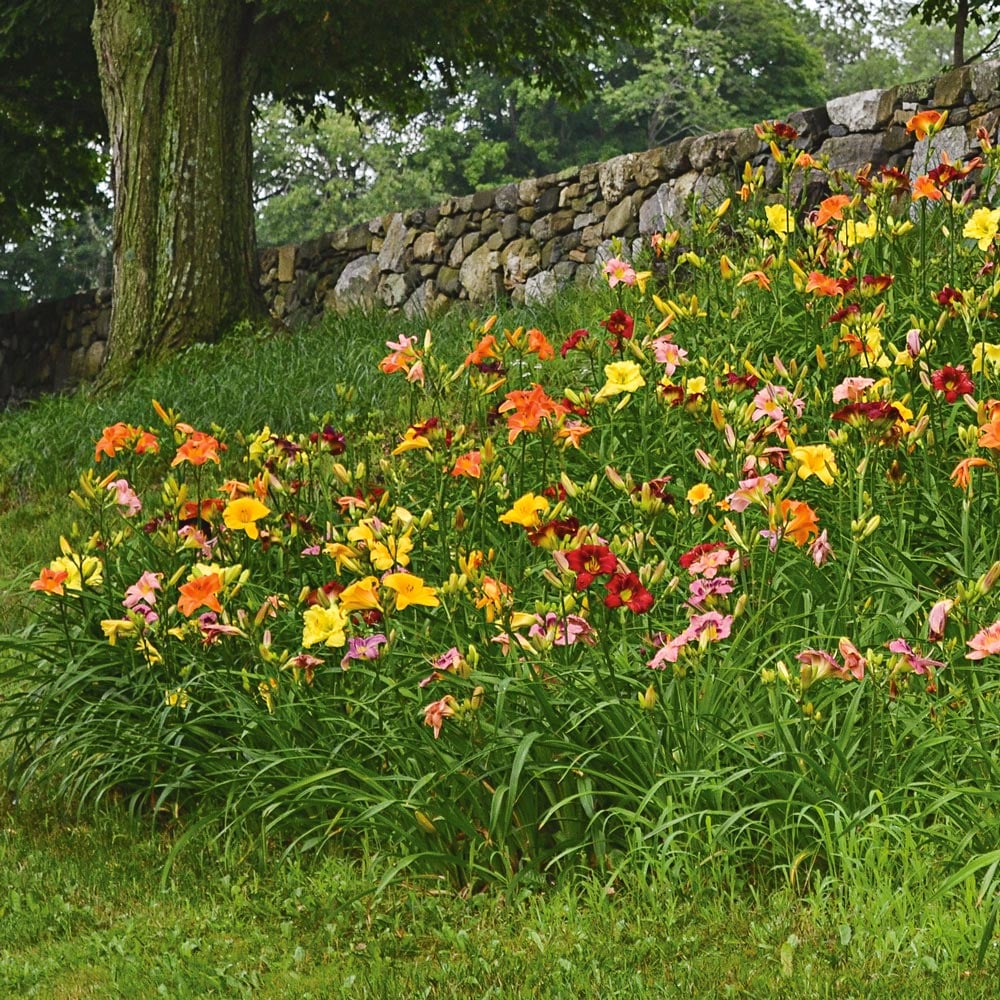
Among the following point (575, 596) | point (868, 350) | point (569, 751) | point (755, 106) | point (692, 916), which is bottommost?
point (692, 916)

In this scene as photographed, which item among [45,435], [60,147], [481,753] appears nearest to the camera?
[481,753]

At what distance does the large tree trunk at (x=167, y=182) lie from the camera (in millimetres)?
9812

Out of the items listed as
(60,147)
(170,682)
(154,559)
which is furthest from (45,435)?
(60,147)

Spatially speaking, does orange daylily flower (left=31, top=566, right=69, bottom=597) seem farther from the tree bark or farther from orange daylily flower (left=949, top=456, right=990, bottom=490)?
the tree bark

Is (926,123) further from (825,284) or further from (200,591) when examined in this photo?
(200,591)

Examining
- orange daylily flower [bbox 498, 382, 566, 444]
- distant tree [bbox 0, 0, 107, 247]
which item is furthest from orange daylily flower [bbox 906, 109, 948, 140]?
distant tree [bbox 0, 0, 107, 247]

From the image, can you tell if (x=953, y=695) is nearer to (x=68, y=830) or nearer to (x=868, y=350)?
(x=868, y=350)

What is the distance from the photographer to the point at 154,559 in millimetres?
4434

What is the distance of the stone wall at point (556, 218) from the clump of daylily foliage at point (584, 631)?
270cm

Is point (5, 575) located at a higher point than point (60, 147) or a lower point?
lower

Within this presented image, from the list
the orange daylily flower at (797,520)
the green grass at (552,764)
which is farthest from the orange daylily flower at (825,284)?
the orange daylily flower at (797,520)

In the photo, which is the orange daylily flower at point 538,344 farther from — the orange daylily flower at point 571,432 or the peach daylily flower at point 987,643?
the peach daylily flower at point 987,643

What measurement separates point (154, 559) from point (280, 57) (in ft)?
27.6

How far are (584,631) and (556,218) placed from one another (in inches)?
304
